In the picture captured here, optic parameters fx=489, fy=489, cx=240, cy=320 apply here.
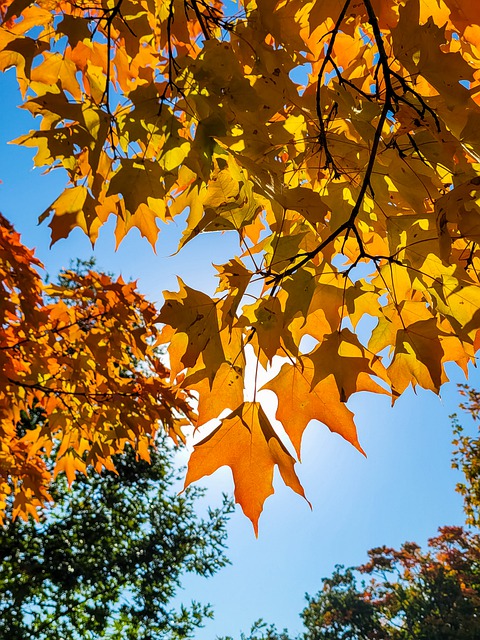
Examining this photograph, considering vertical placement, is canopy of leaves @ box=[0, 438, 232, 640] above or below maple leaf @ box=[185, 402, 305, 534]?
above

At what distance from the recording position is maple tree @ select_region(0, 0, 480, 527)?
97cm

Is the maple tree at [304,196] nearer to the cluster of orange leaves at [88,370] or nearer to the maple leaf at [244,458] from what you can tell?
the maple leaf at [244,458]

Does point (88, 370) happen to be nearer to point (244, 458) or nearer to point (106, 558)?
point (244, 458)

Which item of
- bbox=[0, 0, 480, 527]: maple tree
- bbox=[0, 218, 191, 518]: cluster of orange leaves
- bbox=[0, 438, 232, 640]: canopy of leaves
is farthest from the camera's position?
bbox=[0, 438, 232, 640]: canopy of leaves

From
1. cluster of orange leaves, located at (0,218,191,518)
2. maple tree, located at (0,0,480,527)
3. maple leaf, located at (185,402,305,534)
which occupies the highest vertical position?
cluster of orange leaves, located at (0,218,191,518)

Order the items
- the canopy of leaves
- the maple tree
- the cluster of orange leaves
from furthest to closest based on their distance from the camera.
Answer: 1. the canopy of leaves
2. the cluster of orange leaves
3. the maple tree

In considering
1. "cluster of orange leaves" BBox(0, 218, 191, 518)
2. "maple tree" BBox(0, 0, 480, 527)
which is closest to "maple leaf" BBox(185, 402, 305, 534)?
"maple tree" BBox(0, 0, 480, 527)

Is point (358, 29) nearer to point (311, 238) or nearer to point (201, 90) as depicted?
point (201, 90)

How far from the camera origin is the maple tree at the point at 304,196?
3.19 feet

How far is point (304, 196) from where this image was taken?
0.95 metres

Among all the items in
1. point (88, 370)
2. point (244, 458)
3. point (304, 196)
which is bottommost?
point (244, 458)

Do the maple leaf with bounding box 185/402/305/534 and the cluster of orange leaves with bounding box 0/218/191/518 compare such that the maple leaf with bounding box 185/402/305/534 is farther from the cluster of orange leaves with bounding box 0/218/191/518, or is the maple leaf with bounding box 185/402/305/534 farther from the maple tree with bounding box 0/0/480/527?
the cluster of orange leaves with bounding box 0/218/191/518

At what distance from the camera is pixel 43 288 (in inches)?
113

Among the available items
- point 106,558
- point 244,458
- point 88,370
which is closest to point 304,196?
point 244,458
